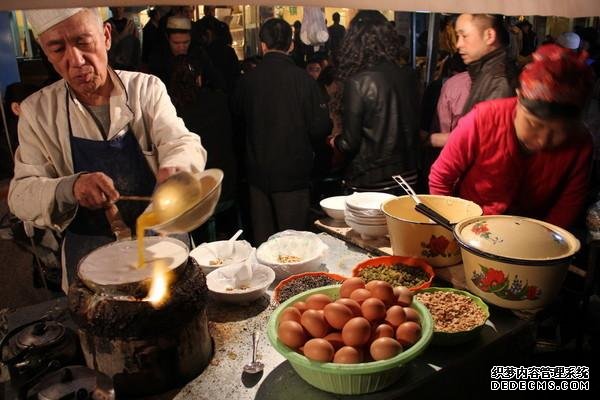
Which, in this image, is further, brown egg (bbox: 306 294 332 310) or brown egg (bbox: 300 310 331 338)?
brown egg (bbox: 306 294 332 310)

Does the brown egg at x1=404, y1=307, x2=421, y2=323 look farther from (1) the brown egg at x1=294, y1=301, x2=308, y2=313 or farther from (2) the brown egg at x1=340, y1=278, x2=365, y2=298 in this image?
(1) the brown egg at x1=294, y1=301, x2=308, y2=313

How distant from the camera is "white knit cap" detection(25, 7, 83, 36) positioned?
144 cm

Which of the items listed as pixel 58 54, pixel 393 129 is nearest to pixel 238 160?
pixel 393 129

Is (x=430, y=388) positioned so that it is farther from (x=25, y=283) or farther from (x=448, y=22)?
(x=448, y=22)

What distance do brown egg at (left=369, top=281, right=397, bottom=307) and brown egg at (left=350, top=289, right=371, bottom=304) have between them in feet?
0.07

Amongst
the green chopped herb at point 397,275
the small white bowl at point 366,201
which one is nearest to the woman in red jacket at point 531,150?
the small white bowl at point 366,201

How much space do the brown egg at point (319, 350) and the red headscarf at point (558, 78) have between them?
1403 mm

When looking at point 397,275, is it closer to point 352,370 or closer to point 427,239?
point 427,239

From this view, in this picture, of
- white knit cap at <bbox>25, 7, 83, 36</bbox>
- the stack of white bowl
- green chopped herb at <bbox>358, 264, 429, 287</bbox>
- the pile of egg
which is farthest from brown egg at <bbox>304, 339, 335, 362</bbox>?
white knit cap at <bbox>25, 7, 83, 36</bbox>

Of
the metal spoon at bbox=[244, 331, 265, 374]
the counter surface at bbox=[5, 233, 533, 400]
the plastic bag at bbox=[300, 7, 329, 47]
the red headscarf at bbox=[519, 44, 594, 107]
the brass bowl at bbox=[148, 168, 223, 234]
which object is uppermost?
the plastic bag at bbox=[300, 7, 329, 47]

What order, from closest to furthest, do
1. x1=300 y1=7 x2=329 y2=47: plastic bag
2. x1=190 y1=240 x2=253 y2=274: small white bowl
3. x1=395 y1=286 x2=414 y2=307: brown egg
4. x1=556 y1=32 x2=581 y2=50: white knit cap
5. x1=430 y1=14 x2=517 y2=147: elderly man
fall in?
1. x1=395 y1=286 x2=414 y2=307: brown egg
2. x1=190 y1=240 x2=253 y2=274: small white bowl
3. x1=430 y1=14 x2=517 y2=147: elderly man
4. x1=300 y1=7 x2=329 y2=47: plastic bag
5. x1=556 y1=32 x2=581 y2=50: white knit cap

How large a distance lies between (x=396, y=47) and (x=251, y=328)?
2373 mm

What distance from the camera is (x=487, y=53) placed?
110 inches

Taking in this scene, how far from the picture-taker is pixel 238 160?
325 centimetres
